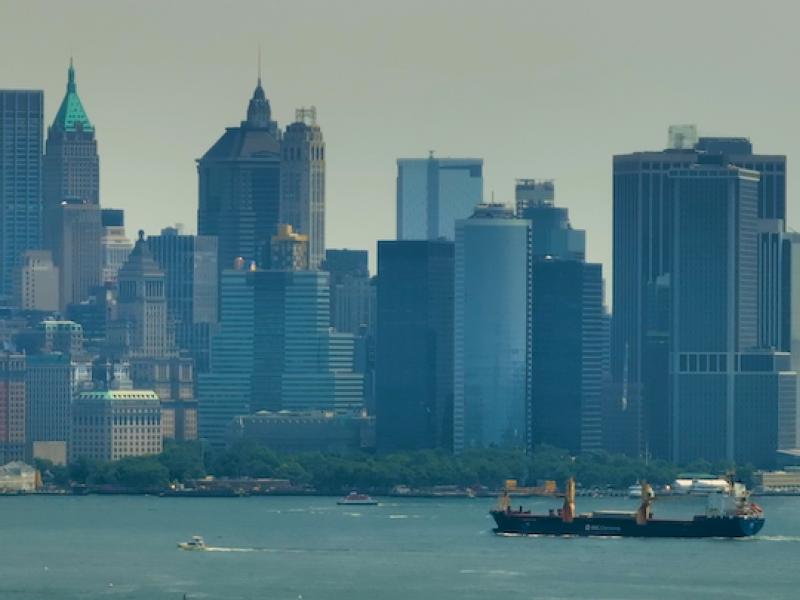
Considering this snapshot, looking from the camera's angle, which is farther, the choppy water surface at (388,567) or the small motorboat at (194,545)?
the small motorboat at (194,545)

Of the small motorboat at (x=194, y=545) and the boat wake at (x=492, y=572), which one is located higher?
the small motorboat at (x=194, y=545)

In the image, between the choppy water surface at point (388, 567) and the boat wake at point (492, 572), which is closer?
the choppy water surface at point (388, 567)

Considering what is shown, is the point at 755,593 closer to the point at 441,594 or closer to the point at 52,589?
the point at 441,594

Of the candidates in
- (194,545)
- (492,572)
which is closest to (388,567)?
(492,572)

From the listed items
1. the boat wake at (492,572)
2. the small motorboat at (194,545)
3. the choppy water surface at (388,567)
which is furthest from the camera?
the small motorboat at (194,545)

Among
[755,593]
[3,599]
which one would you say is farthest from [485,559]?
[3,599]

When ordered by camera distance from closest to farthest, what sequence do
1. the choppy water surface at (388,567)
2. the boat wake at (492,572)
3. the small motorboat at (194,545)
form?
the choppy water surface at (388,567) < the boat wake at (492,572) < the small motorboat at (194,545)

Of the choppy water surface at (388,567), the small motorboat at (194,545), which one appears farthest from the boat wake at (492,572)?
the small motorboat at (194,545)

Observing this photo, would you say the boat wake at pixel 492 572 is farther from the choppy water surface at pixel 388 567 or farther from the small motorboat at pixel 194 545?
the small motorboat at pixel 194 545

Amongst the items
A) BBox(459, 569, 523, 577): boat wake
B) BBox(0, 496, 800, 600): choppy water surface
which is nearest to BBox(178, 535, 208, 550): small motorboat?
BBox(0, 496, 800, 600): choppy water surface

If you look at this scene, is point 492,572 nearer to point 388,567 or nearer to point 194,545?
point 388,567

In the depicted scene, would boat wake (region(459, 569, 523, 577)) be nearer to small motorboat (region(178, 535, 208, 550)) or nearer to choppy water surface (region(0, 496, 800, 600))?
choppy water surface (region(0, 496, 800, 600))
